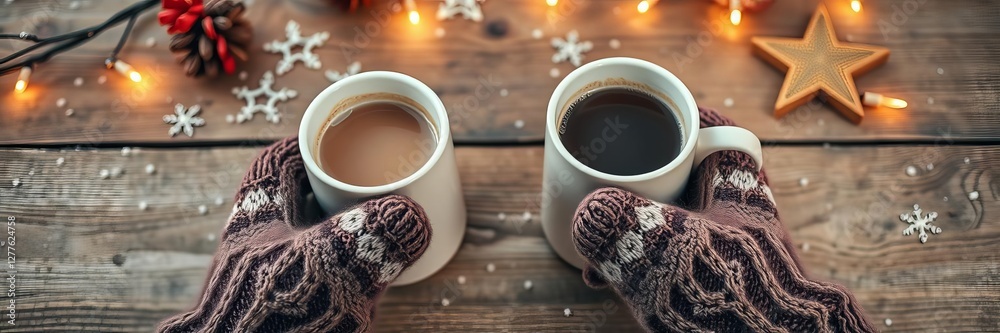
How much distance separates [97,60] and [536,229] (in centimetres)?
59

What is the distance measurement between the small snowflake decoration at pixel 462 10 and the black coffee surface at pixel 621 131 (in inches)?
11.3

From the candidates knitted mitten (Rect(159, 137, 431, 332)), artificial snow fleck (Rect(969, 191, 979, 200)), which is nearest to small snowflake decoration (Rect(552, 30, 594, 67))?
knitted mitten (Rect(159, 137, 431, 332))

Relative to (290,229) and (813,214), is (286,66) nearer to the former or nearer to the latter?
(290,229)

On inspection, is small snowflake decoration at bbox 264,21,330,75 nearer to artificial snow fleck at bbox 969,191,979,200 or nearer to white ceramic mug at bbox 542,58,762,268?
white ceramic mug at bbox 542,58,762,268

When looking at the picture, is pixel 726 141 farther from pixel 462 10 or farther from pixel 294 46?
pixel 294 46

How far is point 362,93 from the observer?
67 centimetres

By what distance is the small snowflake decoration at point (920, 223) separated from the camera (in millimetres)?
803

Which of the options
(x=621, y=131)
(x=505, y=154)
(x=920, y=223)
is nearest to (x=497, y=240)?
(x=505, y=154)

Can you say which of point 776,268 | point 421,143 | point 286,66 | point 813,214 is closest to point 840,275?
point 813,214

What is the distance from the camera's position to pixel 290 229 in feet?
2.11

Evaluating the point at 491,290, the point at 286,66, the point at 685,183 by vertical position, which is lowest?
the point at 491,290

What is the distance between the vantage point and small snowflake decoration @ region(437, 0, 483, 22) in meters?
0.92

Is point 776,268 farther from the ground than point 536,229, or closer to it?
farther from the ground

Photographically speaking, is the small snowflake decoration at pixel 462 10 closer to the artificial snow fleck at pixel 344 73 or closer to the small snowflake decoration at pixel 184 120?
the artificial snow fleck at pixel 344 73
